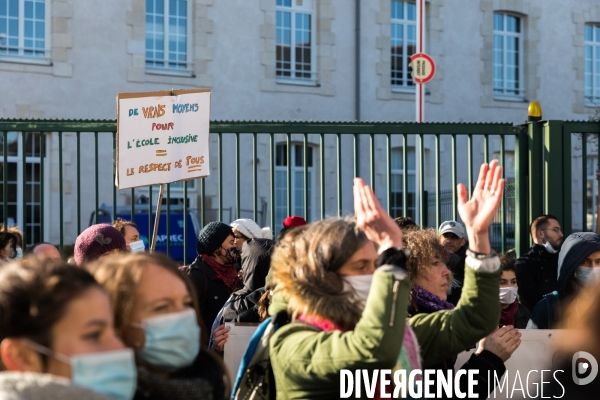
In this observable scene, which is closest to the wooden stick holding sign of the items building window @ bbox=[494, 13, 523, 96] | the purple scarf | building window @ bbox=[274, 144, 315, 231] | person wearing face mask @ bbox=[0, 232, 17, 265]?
person wearing face mask @ bbox=[0, 232, 17, 265]

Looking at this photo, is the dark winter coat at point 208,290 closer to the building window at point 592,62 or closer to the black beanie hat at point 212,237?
the black beanie hat at point 212,237

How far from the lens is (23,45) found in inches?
701

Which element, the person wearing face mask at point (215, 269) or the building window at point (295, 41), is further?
the building window at point (295, 41)

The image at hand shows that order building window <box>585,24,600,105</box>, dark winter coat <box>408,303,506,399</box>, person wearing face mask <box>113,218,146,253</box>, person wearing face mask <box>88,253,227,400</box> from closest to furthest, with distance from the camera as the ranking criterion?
person wearing face mask <box>88,253,227,400</box> < dark winter coat <box>408,303,506,399</box> < person wearing face mask <box>113,218,146,253</box> < building window <box>585,24,600,105</box>

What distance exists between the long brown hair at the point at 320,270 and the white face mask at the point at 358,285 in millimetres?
23

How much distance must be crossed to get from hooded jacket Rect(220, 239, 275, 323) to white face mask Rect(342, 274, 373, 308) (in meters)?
1.72

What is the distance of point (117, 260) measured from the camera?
2977 millimetres

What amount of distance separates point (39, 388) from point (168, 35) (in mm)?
17462

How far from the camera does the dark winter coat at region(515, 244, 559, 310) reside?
6.47 m

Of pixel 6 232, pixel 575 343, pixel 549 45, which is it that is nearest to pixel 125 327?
pixel 575 343

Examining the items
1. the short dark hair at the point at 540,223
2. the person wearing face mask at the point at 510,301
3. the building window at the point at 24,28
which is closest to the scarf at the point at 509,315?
the person wearing face mask at the point at 510,301

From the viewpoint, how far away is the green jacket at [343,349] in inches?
112

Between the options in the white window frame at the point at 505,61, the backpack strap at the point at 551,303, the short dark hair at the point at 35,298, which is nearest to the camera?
the short dark hair at the point at 35,298

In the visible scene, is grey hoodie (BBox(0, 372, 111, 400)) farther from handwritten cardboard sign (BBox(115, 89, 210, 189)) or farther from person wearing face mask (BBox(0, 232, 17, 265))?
person wearing face mask (BBox(0, 232, 17, 265))
